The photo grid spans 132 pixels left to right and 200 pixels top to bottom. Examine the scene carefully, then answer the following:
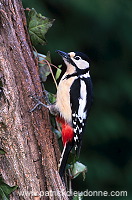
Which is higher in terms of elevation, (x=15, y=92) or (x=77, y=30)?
(x=15, y=92)

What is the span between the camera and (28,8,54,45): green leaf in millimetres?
3068

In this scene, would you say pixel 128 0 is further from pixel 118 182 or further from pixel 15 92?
pixel 15 92

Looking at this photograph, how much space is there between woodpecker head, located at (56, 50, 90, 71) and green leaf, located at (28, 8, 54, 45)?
448 millimetres

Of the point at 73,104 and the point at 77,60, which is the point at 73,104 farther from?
the point at 77,60

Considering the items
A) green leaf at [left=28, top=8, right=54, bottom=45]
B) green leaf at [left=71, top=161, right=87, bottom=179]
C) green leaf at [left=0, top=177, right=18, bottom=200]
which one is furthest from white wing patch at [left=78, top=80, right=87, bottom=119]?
green leaf at [left=0, top=177, right=18, bottom=200]

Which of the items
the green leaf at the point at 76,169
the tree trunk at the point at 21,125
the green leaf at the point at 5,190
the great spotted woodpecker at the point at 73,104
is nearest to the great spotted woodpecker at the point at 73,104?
the great spotted woodpecker at the point at 73,104

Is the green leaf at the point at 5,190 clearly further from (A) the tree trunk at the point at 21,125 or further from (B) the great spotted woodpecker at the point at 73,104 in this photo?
(B) the great spotted woodpecker at the point at 73,104

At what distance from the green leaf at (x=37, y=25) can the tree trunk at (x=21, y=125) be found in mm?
129

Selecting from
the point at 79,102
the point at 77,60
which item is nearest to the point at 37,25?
the point at 77,60

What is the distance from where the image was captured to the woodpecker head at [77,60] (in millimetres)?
3541

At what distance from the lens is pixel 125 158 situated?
639cm

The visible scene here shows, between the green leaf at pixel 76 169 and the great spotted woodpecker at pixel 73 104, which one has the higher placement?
the great spotted woodpecker at pixel 73 104

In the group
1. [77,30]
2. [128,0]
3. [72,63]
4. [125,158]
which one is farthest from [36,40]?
[125,158]

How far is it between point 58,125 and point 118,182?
9.62 ft
